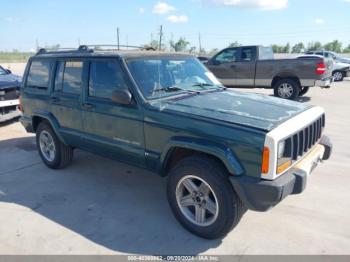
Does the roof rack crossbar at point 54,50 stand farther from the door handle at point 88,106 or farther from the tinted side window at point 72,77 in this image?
the door handle at point 88,106

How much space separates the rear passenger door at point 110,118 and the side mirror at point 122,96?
90 mm

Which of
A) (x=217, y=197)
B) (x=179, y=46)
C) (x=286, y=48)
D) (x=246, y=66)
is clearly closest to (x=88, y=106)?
(x=217, y=197)

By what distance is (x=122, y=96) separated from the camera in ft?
12.1

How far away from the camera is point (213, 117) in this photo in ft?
10.6

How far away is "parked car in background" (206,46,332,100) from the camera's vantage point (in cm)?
1068

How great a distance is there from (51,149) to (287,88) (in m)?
8.51

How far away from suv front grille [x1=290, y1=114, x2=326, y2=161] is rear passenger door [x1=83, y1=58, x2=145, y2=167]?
1647 millimetres

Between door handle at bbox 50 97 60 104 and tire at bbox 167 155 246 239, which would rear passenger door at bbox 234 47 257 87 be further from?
tire at bbox 167 155 246 239

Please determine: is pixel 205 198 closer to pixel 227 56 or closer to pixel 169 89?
pixel 169 89

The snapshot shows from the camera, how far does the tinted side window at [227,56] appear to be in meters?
12.3

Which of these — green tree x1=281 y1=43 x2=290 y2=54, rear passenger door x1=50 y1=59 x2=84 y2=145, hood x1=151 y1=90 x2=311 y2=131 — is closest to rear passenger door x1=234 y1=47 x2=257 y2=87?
hood x1=151 y1=90 x2=311 y2=131

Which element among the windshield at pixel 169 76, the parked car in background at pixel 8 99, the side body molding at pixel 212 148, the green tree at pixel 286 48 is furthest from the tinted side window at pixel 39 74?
the green tree at pixel 286 48

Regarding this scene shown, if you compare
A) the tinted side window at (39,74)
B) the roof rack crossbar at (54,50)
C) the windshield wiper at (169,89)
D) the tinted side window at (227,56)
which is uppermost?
the tinted side window at (227,56)

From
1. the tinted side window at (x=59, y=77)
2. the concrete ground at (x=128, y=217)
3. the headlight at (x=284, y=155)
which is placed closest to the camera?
the headlight at (x=284, y=155)
